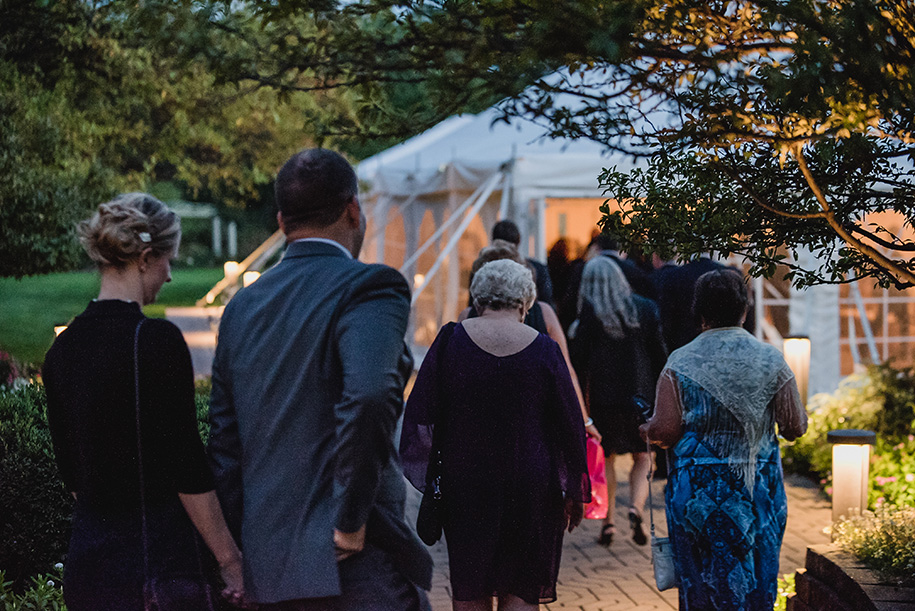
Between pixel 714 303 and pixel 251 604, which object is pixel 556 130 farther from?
pixel 251 604

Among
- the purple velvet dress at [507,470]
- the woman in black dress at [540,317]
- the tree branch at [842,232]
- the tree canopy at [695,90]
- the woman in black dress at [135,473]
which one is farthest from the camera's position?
the woman in black dress at [540,317]

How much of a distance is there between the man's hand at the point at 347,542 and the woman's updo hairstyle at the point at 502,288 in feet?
6.19

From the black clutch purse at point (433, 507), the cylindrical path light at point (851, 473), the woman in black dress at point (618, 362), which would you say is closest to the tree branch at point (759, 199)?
the black clutch purse at point (433, 507)

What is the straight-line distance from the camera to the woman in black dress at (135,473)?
2.47m

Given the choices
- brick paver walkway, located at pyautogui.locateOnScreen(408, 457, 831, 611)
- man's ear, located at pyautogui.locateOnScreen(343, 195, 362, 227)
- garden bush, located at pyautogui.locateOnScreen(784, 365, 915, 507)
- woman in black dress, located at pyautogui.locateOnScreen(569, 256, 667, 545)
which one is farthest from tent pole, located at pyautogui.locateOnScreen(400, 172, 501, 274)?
man's ear, located at pyautogui.locateOnScreen(343, 195, 362, 227)

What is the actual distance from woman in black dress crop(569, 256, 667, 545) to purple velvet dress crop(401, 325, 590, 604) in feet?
9.09

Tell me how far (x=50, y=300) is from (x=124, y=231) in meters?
35.0

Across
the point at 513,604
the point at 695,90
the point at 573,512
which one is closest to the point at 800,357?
the point at 573,512

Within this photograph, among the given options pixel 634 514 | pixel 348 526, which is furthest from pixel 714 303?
pixel 634 514

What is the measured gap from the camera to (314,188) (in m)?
2.46

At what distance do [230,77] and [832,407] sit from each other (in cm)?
651

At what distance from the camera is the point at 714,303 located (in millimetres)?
4062

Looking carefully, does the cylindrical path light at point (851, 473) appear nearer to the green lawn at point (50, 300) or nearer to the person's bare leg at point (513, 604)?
the person's bare leg at point (513, 604)

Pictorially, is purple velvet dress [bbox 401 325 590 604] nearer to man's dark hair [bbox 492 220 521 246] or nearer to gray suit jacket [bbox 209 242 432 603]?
gray suit jacket [bbox 209 242 432 603]
